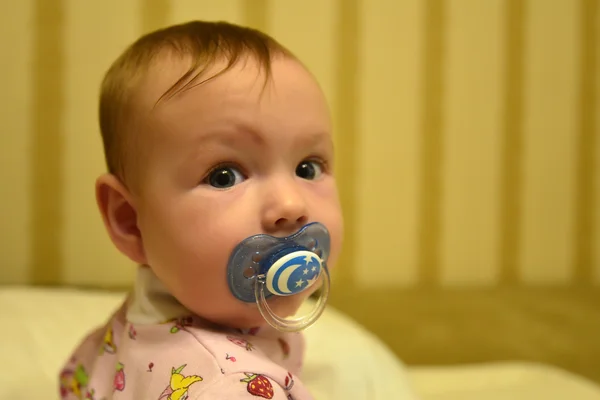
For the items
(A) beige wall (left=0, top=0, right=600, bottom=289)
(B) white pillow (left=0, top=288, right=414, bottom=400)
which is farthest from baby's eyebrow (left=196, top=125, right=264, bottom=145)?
(A) beige wall (left=0, top=0, right=600, bottom=289)

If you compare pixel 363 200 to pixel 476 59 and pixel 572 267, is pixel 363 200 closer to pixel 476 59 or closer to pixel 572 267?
pixel 476 59

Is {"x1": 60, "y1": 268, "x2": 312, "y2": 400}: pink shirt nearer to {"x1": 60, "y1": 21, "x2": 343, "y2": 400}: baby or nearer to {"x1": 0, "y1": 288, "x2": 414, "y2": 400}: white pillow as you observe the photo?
{"x1": 60, "y1": 21, "x2": 343, "y2": 400}: baby

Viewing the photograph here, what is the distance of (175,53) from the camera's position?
521 mm

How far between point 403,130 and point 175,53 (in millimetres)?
1003

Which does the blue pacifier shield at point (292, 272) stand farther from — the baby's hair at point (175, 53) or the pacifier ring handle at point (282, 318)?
the baby's hair at point (175, 53)

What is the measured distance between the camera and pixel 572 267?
1.61 metres

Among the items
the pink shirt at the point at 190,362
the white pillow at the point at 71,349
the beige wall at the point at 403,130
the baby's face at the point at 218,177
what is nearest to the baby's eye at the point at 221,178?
the baby's face at the point at 218,177

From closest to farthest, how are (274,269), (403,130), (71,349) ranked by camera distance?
(274,269) → (71,349) → (403,130)

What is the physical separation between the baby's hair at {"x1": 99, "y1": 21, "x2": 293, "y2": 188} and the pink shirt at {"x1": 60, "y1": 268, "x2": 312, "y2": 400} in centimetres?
14

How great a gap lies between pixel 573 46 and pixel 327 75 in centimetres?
68

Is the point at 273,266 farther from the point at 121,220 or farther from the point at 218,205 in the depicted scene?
the point at 121,220

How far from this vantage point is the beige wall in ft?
4.02

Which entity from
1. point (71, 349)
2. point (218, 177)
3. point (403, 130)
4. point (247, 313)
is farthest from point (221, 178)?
point (403, 130)

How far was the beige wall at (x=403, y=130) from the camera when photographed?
123cm
